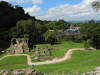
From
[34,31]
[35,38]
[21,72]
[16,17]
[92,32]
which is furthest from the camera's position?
[16,17]

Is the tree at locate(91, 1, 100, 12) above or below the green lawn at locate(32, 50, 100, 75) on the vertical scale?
above

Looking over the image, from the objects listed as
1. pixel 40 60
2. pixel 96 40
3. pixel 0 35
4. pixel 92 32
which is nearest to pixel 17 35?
pixel 0 35

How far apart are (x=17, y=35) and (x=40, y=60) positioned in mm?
25461

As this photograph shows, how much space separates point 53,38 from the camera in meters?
46.2

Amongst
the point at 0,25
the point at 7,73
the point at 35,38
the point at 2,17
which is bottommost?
the point at 7,73

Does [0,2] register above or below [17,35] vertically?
above

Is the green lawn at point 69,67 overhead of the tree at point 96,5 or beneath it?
beneath

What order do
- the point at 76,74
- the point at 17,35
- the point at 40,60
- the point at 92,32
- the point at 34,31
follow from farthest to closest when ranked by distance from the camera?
the point at 34,31 < the point at 17,35 < the point at 92,32 < the point at 40,60 < the point at 76,74

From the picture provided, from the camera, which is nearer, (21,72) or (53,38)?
(21,72)

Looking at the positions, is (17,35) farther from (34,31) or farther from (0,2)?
(0,2)

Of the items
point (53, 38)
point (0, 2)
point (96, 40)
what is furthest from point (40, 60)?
point (0, 2)

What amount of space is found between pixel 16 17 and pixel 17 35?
22.6m

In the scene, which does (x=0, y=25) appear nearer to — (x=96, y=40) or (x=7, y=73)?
(x=7, y=73)

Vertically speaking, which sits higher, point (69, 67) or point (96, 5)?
point (96, 5)
